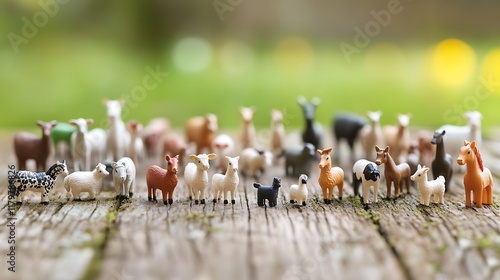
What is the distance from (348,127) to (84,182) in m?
2.20

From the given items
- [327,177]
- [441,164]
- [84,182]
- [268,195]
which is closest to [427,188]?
[441,164]

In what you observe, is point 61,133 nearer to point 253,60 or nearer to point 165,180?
point 165,180

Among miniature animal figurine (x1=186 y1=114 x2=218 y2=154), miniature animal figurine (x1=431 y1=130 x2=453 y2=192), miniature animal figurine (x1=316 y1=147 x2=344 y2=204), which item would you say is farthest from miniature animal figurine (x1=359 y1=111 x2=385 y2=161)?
miniature animal figurine (x1=186 y1=114 x2=218 y2=154)

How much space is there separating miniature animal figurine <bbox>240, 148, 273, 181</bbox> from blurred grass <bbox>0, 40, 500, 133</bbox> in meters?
2.44

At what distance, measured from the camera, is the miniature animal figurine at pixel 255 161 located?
402 centimetres

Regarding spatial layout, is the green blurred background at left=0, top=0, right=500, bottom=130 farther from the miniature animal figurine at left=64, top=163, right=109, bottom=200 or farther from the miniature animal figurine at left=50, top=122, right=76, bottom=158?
the miniature animal figurine at left=64, top=163, right=109, bottom=200

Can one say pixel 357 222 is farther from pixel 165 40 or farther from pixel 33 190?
pixel 165 40

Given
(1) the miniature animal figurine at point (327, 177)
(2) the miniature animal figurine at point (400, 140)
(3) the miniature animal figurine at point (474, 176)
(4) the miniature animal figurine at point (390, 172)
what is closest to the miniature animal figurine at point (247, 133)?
(2) the miniature animal figurine at point (400, 140)

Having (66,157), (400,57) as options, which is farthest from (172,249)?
(400,57)

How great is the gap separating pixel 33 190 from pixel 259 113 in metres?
3.77

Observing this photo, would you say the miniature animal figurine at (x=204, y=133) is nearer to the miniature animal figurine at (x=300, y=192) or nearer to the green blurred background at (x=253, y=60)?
the miniature animal figurine at (x=300, y=192)

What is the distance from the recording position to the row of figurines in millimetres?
3211

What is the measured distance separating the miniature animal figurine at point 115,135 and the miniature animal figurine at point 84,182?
0.77 metres

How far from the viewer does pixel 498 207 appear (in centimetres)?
319
